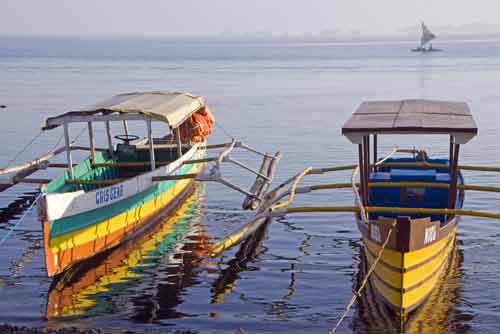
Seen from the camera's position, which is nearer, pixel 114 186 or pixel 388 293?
pixel 388 293

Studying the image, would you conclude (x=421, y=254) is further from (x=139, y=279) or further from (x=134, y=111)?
(x=134, y=111)

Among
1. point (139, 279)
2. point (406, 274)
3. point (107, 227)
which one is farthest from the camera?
point (107, 227)

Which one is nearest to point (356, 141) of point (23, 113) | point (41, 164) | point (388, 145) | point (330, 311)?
point (330, 311)

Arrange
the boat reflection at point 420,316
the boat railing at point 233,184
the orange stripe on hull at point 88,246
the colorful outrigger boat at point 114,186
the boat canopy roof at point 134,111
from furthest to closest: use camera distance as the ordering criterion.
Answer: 1. the boat railing at point 233,184
2. the boat canopy roof at point 134,111
3. the colorful outrigger boat at point 114,186
4. the orange stripe on hull at point 88,246
5. the boat reflection at point 420,316

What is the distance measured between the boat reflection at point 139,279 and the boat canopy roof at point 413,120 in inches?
187

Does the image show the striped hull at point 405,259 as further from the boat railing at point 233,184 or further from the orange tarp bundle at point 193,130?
the orange tarp bundle at point 193,130

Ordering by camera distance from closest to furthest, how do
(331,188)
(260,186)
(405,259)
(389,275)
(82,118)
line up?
(405,259)
(389,275)
(331,188)
(82,118)
(260,186)

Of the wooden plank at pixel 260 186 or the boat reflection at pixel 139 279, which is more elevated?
the wooden plank at pixel 260 186

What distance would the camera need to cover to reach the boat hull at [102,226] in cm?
1527

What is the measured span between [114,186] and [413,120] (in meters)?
6.90

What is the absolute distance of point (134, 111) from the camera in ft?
61.9

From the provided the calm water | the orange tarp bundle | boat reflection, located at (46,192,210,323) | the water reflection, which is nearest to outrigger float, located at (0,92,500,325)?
the water reflection

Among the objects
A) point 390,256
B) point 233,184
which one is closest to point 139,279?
point 233,184

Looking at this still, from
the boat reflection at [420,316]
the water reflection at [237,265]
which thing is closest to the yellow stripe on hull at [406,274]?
the boat reflection at [420,316]
